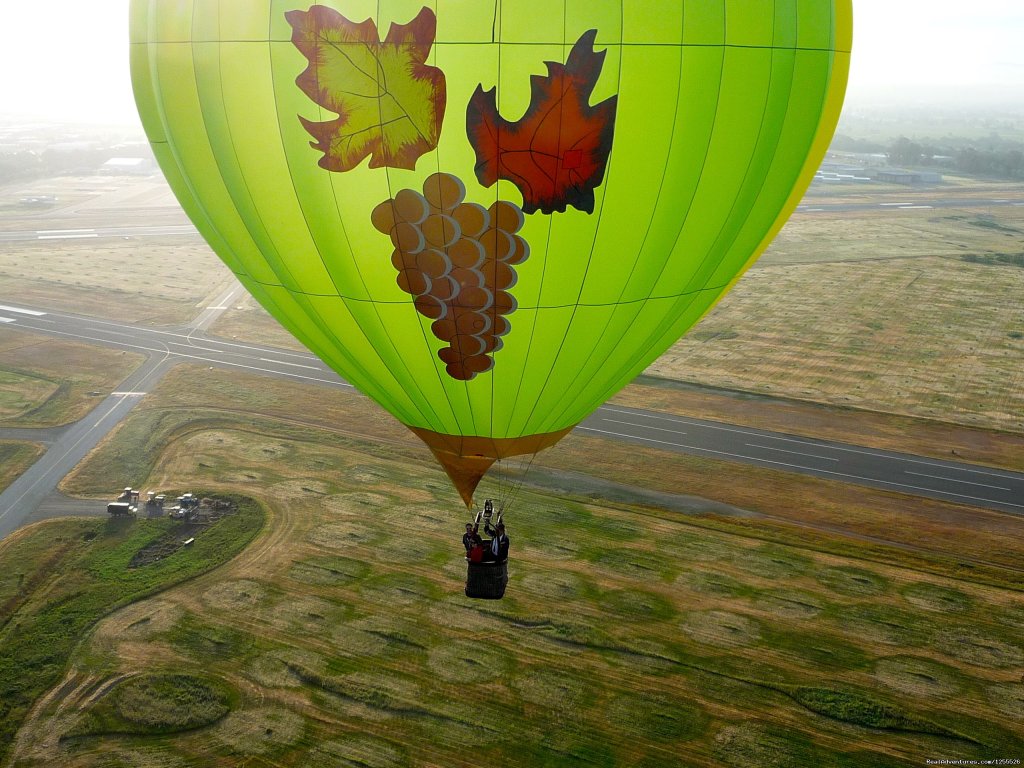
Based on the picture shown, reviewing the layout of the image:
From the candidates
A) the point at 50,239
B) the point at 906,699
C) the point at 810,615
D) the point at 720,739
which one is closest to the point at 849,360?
the point at 810,615

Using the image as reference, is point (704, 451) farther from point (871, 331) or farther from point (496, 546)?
point (871, 331)

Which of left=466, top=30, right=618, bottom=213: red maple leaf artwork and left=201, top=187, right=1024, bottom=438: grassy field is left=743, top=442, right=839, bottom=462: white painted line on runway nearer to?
left=201, top=187, right=1024, bottom=438: grassy field

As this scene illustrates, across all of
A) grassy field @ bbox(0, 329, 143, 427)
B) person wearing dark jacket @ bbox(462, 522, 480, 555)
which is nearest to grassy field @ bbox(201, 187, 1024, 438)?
grassy field @ bbox(0, 329, 143, 427)

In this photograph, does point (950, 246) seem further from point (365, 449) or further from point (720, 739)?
point (720, 739)

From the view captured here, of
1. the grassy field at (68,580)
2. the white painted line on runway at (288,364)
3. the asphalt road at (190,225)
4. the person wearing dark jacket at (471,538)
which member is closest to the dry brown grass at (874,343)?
the white painted line on runway at (288,364)

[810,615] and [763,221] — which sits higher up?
[763,221]

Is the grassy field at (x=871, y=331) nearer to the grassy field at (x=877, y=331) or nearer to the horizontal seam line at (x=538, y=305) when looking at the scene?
the grassy field at (x=877, y=331)

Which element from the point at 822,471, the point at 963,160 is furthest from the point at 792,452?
the point at 963,160
